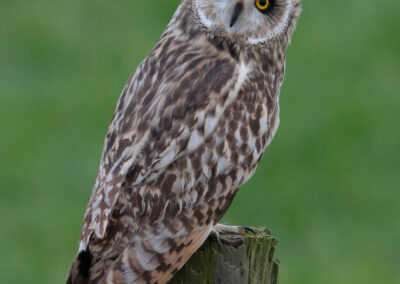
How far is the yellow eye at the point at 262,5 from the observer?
24.0ft

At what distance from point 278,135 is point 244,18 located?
192 inches

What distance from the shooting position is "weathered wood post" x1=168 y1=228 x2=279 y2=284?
618cm

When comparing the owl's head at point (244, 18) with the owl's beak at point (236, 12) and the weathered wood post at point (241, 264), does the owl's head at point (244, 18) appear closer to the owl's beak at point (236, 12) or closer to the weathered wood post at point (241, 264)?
the owl's beak at point (236, 12)

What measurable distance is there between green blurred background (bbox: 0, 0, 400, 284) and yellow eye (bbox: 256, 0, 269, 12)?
163 inches

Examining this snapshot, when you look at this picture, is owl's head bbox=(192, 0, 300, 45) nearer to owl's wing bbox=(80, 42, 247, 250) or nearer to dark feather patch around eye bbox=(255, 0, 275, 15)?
dark feather patch around eye bbox=(255, 0, 275, 15)

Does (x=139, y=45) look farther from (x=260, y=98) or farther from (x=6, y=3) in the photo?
(x=260, y=98)

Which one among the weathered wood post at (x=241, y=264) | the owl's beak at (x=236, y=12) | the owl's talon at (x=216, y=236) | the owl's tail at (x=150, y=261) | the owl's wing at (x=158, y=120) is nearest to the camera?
the weathered wood post at (x=241, y=264)

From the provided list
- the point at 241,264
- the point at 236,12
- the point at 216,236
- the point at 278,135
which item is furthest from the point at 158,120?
the point at 278,135

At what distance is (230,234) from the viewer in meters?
6.47

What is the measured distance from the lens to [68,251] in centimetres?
1114

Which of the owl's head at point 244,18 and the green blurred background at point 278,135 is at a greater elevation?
the owl's head at point 244,18

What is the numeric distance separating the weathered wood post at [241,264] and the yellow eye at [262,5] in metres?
1.54

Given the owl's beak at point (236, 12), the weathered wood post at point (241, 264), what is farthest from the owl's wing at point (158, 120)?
the weathered wood post at point (241, 264)

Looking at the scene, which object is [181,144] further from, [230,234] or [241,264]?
[241,264]
